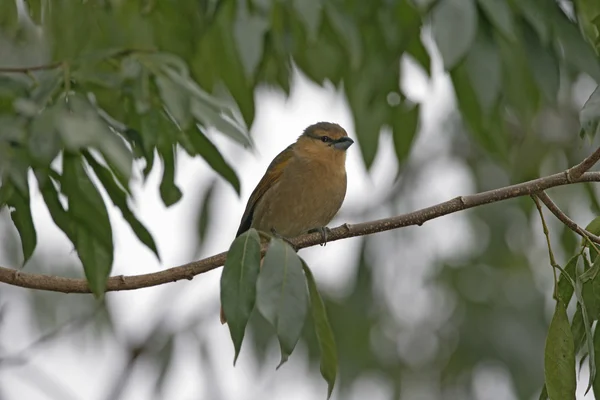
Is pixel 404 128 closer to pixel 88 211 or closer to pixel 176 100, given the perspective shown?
pixel 176 100

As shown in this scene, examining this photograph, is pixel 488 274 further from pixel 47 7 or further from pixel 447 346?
pixel 47 7

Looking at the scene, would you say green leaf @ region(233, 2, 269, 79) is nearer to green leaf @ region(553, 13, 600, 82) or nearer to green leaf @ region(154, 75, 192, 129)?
green leaf @ region(154, 75, 192, 129)

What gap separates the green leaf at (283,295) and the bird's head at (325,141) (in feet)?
9.29

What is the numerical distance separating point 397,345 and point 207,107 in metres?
6.51

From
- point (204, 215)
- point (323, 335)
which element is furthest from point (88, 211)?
point (204, 215)

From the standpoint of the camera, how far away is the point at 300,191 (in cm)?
532

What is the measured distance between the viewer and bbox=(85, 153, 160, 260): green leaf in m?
3.09

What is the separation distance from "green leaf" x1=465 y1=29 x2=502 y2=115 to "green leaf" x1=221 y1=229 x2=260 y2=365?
0.98 metres

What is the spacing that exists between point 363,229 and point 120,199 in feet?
2.65

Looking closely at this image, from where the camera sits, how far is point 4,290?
7641mm

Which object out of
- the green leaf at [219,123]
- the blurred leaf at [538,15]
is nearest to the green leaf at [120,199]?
the green leaf at [219,123]

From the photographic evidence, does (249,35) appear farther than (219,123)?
Yes

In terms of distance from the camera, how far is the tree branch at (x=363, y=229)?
3.16 meters

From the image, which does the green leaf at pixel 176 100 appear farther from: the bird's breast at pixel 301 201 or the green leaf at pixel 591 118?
the bird's breast at pixel 301 201
